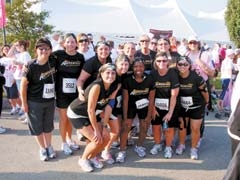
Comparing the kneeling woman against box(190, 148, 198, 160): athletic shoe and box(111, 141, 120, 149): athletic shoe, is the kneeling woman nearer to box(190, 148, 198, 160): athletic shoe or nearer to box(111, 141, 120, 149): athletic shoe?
box(111, 141, 120, 149): athletic shoe

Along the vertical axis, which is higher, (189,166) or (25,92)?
(25,92)

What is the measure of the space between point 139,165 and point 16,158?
1687 millimetres

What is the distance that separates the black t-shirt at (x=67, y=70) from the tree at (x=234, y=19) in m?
18.2

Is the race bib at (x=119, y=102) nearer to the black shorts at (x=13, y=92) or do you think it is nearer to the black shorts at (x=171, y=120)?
the black shorts at (x=171, y=120)

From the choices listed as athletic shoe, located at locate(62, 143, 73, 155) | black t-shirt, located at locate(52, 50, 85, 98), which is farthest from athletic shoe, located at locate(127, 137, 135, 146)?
black t-shirt, located at locate(52, 50, 85, 98)

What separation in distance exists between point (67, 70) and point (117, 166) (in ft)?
4.82

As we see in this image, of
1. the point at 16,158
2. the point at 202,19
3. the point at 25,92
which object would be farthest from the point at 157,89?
the point at 202,19

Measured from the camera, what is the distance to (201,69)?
19.9ft

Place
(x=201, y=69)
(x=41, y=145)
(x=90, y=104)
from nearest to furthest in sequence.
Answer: (x=90, y=104), (x=41, y=145), (x=201, y=69)

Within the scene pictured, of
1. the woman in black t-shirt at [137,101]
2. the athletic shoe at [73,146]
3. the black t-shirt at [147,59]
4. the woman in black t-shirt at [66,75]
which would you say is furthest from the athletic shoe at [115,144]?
the black t-shirt at [147,59]

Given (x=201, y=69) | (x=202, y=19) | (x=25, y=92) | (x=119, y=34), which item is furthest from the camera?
(x=202, y=19)

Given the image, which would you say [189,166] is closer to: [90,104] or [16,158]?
[90,104]

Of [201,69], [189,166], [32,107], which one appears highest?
[201,69]

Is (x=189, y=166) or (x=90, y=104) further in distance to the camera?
(x=189, y=166)
